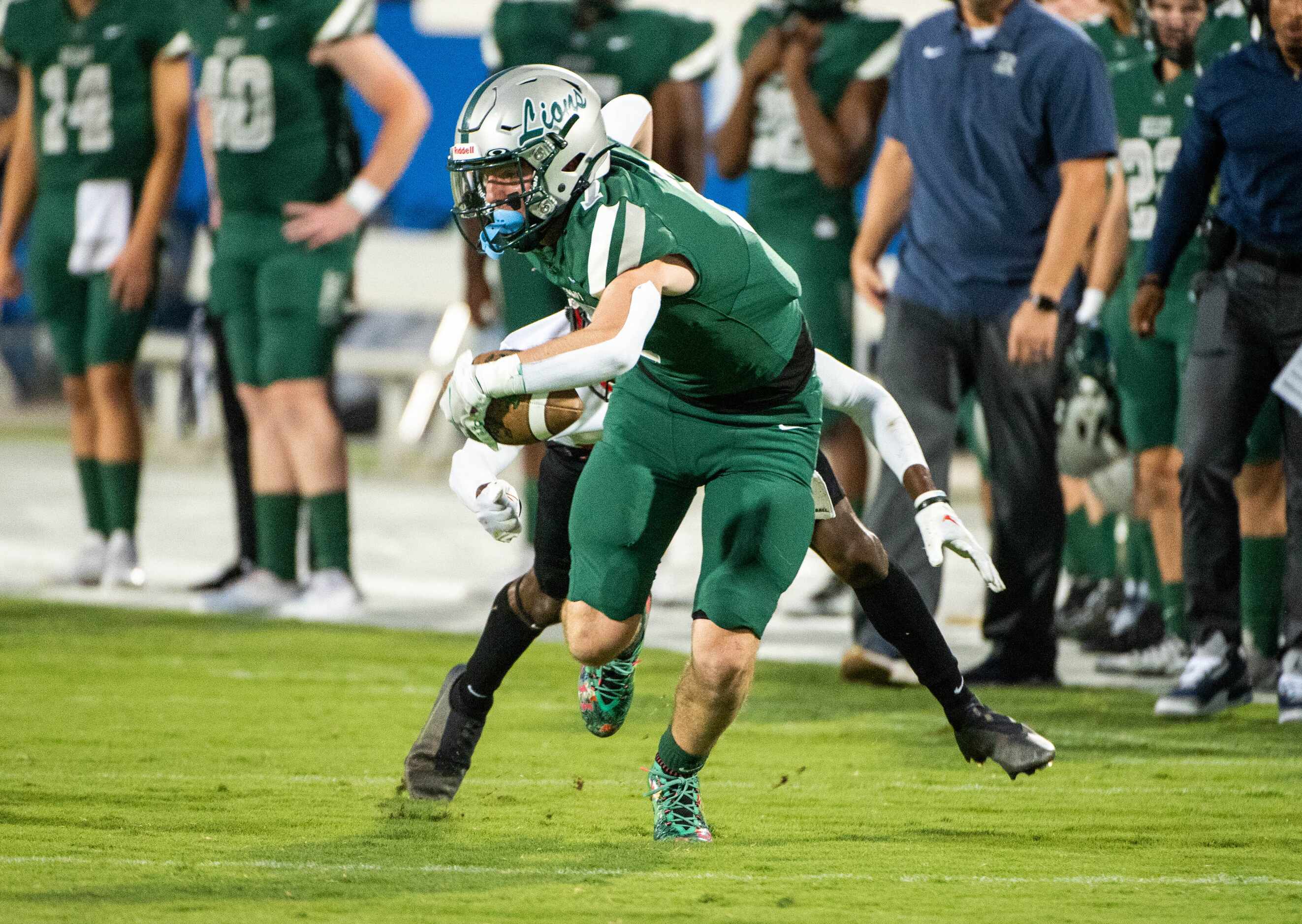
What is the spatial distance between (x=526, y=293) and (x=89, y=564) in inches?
97.8

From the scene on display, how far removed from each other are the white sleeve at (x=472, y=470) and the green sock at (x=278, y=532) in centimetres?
425

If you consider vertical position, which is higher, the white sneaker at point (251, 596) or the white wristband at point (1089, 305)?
the white wristband at point (1089, 305)

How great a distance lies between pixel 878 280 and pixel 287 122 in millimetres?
2728

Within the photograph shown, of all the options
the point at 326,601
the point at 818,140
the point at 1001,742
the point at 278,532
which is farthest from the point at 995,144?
the point at 278,532

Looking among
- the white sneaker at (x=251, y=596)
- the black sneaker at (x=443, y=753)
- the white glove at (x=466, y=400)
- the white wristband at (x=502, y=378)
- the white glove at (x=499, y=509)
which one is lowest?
the white sneaker at (x=251, y=596)

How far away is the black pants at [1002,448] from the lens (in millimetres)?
7297

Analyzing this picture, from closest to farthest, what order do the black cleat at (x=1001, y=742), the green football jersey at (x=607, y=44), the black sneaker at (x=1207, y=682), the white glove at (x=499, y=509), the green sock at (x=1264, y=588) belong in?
1. the white glove at (x=499, y=509)
2. the black cleat at (x=1001, y=742)
3. the black sneaker at (x=1207, y=682)
4. the green sock at (x=1264, y=588)
5. the green football jersey at (x=607, y=44)

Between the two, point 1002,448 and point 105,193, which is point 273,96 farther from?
point 1002,448

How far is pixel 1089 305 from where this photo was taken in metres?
7.68

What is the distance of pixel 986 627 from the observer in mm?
7398

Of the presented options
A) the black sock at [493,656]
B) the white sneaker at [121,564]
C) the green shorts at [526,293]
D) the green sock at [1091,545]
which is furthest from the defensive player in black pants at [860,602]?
the white sneaker at [121,564]

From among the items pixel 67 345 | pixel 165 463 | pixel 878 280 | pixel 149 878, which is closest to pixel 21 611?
pixel 67 345

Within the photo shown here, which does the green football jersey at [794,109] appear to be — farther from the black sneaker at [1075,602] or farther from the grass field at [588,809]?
the grass field at [588,809]

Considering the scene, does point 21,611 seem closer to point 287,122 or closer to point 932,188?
point 287,122
